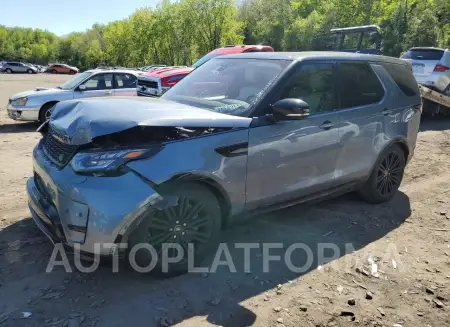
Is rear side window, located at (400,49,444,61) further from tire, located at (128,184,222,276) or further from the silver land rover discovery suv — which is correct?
tire, located at (128,184,222,276)

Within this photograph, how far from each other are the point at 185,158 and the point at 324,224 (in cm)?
210

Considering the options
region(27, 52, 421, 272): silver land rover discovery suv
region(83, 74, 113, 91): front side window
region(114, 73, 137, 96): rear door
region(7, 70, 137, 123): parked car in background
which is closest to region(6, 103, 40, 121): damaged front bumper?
region(7, 70, 137, 123): parked car in background

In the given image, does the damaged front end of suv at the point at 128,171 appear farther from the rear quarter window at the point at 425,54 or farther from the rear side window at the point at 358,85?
the rear quarter window at the point at 425,54

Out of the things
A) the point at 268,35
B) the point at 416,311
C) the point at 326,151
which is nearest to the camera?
the point at 416,311

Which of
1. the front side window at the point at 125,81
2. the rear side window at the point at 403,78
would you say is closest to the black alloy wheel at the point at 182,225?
the rear side window at the point at 403,78

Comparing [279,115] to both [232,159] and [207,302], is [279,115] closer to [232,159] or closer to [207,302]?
[232,159]

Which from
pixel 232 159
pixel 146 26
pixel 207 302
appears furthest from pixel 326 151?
pixel 146 26

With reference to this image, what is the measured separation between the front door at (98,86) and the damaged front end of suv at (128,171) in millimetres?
7377

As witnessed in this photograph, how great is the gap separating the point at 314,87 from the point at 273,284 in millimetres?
1987

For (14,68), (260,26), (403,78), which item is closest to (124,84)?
(403,78)

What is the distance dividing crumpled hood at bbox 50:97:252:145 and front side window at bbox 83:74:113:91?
723 centimetres

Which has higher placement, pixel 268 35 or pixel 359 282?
pixel 268 35

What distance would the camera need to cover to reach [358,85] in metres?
4.50

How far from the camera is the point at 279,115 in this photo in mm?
3523
